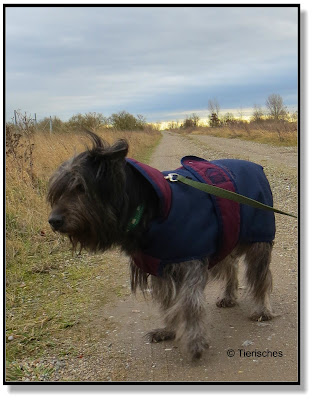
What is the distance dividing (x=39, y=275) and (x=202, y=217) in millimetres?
3090

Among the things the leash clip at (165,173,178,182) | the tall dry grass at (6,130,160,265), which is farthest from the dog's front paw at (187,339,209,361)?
the tall dry grass at (6,130,160,265)

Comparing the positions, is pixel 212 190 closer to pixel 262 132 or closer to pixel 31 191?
pixel 31 191

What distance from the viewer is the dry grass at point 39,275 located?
430cm

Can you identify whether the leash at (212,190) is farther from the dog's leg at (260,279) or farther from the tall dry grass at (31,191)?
the tall dry grass at (31,191)

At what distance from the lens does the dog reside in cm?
325

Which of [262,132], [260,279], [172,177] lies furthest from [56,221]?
[262,132]

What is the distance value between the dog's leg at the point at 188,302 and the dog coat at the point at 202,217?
0.35 ft

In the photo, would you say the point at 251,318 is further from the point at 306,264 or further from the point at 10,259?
the point at 10,259

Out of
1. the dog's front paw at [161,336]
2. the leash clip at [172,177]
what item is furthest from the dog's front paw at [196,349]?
the leash clip at [172,177]

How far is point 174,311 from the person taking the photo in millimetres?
3748

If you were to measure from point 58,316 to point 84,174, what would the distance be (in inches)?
83.8

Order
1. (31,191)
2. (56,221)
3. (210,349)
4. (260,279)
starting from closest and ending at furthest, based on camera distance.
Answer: (56,221) < (210,349) < (260,279) < (31,191)

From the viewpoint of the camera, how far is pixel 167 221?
3498 mm

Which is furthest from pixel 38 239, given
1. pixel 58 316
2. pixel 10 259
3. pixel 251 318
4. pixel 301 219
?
pixel 301 219
